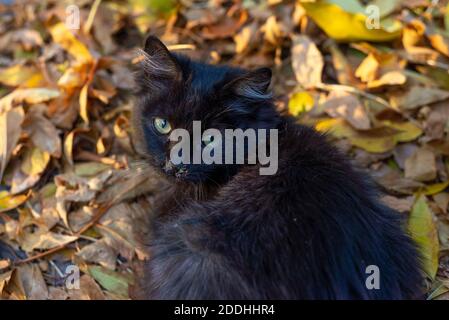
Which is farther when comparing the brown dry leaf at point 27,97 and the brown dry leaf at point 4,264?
the brown dry leaf at point 27,97

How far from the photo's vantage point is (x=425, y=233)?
3312 mm

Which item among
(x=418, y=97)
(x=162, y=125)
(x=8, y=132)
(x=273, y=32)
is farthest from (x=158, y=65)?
(x=418, y=97)

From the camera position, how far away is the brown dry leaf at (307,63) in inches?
165

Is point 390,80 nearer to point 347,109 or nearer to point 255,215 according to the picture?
point 347,109

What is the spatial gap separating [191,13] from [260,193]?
2.47 m

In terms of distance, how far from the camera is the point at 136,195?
3.74 m

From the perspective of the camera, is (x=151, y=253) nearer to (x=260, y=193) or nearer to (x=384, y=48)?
(x=260, y=193)

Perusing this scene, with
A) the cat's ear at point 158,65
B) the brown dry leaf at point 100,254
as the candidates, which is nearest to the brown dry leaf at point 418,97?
the cat's ear at point 158,65

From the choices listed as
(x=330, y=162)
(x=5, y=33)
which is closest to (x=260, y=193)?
(x=330, y=162)

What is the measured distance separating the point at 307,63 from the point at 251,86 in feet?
4.66

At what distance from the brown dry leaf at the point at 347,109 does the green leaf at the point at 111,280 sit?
5.62ft

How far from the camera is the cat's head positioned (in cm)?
300

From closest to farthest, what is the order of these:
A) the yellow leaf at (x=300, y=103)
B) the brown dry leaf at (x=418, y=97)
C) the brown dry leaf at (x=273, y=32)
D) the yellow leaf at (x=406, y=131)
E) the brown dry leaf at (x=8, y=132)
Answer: the brown dry leaf at (x=8, y=132) < the yellow leaf at (x=406, y=131) < the brown dry leaf at (x=418, y=97) < the yellow leaf at (x=300, y=103) < the brown dry leaf at (x=273, y=32)

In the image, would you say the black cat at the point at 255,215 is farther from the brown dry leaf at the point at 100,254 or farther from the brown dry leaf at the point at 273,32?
the brown dry leaf at the point at 273,32
